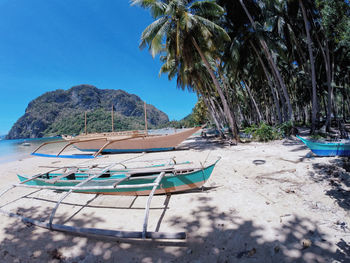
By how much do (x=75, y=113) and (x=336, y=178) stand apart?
13349 centimetres

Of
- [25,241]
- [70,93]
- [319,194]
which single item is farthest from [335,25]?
[70,93]

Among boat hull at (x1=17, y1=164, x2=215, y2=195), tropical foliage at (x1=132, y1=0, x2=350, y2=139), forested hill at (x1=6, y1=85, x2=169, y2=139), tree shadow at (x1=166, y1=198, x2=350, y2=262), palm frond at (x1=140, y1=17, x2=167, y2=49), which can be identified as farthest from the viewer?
forested hill at (x1=6, y1=85, x2=169, y2=139)

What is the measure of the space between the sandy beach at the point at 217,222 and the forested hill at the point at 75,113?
260 ft

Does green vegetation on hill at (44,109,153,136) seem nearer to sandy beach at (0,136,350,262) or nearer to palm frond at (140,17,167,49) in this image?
palm frond at (140,17,167,49)

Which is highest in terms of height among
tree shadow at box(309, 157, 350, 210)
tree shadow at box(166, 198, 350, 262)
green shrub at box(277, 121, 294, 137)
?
green shrub at box(277, 121, 294, 137)

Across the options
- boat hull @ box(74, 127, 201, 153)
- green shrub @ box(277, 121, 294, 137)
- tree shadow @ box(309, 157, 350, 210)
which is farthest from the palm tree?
tree shadow @ box(309, 157, 350, 210)

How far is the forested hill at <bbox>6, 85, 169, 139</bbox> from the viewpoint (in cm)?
9225

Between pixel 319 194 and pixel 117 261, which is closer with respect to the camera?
pixel 117 261

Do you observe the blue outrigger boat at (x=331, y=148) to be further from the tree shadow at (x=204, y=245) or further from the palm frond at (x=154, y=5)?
the palm frond at (x=154, y=5)

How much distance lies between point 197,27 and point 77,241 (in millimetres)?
11465

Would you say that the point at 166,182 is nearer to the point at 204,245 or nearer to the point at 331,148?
the point at 204,245

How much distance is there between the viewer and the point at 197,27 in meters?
9.90

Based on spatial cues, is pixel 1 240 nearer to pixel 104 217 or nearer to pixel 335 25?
pixel 104 217

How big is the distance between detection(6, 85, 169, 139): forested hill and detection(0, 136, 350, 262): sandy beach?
260 feet
